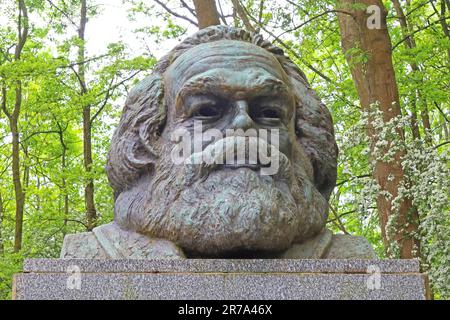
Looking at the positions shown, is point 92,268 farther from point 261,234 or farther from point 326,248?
point 326,248

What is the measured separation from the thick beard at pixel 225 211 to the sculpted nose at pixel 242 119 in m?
0.30

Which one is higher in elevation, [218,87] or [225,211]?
[218,87]

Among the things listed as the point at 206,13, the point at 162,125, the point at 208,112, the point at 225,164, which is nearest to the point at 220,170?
the point at 225,164

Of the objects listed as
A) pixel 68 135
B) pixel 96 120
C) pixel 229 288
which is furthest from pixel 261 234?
pixel 68 135

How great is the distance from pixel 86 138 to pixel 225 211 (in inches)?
399

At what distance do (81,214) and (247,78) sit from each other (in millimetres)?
10230

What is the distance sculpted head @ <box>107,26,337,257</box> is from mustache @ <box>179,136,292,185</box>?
1 cm

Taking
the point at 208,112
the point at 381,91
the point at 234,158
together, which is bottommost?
the point at 234,158

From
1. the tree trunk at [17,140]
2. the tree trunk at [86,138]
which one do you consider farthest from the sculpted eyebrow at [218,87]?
the tree trunk at [17,140]

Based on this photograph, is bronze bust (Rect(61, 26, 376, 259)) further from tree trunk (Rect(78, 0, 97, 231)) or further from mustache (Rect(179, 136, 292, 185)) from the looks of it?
tree trunk (Rect(78, 0, 97, 231))

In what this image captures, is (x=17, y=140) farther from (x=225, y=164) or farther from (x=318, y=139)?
(x=225, y=164)

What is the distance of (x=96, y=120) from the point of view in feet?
50.9

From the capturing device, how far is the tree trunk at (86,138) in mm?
12859

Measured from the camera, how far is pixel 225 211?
402 centimetres
